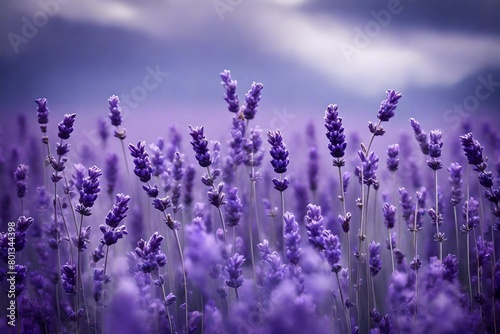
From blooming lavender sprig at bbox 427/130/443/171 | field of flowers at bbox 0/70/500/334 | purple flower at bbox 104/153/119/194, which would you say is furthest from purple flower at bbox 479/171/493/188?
purple flower at bbox 104/153/119/194

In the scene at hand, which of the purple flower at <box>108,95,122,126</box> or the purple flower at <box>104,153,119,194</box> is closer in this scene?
the purple flower at <box>108,95,122,126</box>

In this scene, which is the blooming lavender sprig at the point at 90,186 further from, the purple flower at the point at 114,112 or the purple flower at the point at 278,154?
the purple flower at the point at 278,154

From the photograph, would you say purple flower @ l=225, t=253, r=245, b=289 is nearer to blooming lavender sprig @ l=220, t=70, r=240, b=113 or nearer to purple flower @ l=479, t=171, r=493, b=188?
blooming lavender sprig @ l=220, t=70, r=240, b=113

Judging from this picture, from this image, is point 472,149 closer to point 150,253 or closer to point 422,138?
point 422,138

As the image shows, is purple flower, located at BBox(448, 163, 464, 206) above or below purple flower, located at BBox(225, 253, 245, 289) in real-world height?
above

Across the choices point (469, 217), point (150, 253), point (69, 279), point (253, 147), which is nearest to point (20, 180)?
point (69, 279)
